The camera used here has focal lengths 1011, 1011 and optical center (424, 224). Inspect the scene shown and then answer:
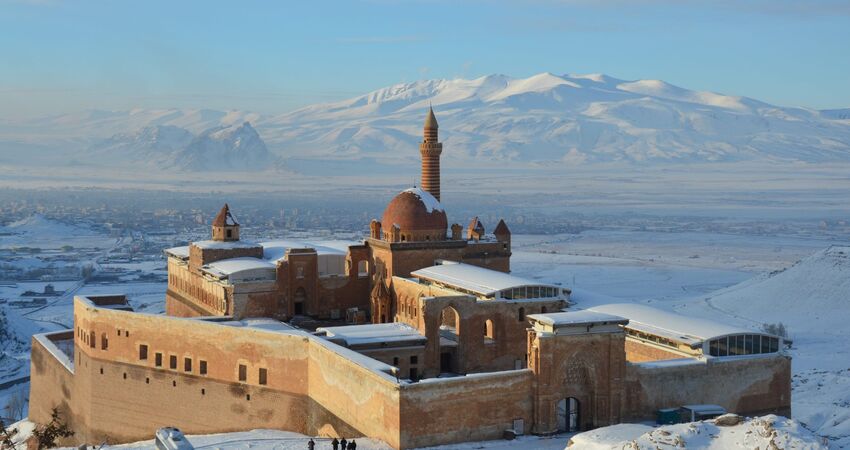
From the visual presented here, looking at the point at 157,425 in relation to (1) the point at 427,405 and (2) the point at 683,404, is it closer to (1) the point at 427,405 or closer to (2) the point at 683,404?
(1) the point at 427,405

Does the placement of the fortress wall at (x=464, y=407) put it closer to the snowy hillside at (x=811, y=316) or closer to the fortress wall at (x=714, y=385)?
the fortress wall at (x=714, y=385)

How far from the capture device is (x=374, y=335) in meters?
42.8

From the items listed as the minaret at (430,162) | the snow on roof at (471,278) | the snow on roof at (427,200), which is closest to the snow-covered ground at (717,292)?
the snow on roof at (471,278)

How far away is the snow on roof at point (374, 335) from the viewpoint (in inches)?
1647

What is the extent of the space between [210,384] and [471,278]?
42.7ft

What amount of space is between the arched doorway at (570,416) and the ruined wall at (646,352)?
517cm

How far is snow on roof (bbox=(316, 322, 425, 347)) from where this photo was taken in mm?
41844

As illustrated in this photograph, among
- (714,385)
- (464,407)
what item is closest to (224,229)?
(464,407)

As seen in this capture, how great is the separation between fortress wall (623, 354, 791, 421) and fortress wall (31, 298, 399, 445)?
10.1 m

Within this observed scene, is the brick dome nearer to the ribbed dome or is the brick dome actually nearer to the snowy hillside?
the ribbed dome

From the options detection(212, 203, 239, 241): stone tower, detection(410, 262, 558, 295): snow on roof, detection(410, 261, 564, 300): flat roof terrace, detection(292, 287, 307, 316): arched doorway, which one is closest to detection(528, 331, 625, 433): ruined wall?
detection(410, 261, 564, 300): flat roof terrace

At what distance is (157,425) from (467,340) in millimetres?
14489

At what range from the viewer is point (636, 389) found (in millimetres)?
37562

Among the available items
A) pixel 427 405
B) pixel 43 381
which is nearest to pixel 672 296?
pixel 43 381
